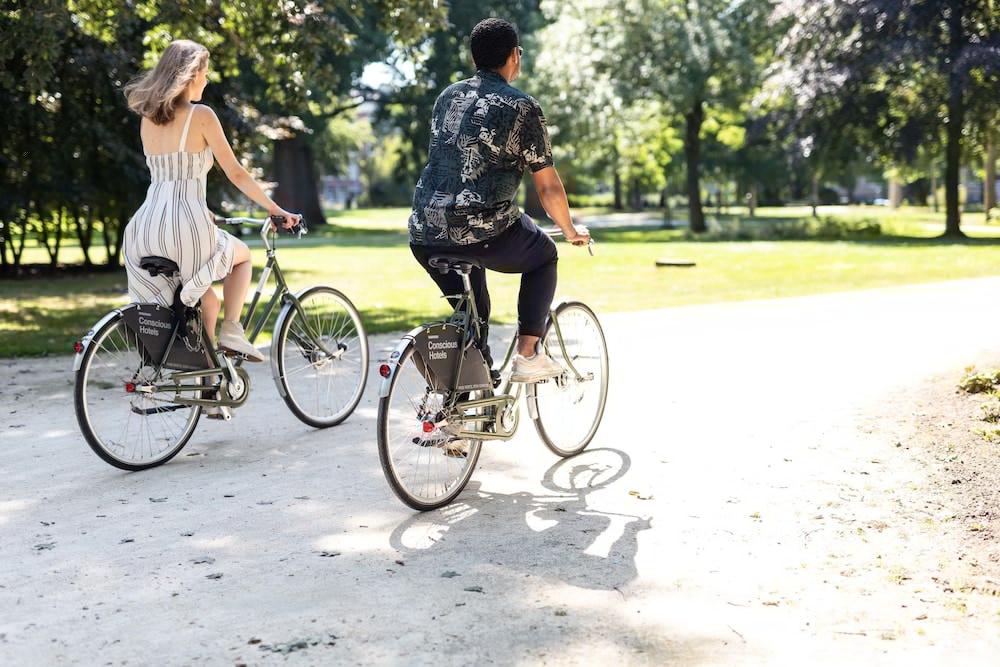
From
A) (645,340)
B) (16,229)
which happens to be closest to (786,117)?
(16,229)

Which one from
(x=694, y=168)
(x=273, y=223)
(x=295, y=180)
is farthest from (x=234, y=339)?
(x=295, y=180)

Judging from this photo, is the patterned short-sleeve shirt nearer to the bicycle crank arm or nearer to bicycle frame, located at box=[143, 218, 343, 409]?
bicycle frame, located at box=[143, 218, 343, 409]

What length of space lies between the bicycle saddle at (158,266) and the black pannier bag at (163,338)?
0.16m

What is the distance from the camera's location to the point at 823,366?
8.12m

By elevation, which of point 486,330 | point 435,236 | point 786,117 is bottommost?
point 486,330

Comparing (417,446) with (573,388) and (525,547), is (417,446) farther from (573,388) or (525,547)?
(573,388)

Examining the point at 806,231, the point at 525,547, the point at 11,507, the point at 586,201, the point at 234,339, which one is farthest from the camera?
the point at 586,201

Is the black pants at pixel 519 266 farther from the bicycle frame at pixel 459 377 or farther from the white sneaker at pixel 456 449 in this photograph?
the white sneaker at pixel 456 449

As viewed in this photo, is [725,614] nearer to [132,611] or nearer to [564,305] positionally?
[132,611]

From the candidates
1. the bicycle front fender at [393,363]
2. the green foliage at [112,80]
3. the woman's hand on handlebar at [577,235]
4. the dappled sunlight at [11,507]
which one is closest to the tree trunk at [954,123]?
the green foliage at [112,80]

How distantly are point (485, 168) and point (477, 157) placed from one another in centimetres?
6

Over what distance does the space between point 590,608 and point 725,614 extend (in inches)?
16.4

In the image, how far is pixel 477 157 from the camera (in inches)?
184

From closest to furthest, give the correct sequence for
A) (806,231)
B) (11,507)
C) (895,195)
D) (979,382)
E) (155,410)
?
(11,507) → (155,410) → (979,382) → (806,231) → (895,195)
